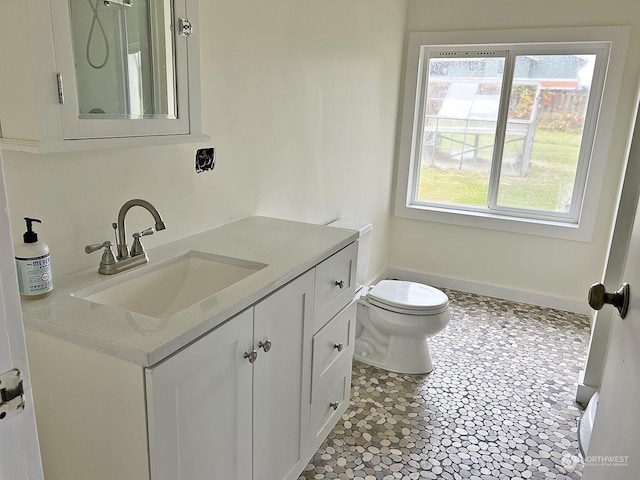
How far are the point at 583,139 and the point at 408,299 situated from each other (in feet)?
6.09

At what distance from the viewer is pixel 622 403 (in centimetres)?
96

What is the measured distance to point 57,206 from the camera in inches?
51.8

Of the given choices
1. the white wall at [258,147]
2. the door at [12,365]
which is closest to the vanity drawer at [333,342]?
the white wall at [258,147]

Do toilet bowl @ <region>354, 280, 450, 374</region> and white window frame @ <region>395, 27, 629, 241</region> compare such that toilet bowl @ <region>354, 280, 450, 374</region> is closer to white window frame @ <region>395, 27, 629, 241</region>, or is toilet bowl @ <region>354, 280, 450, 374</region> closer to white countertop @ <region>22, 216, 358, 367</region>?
white countertop @ <region>22, 216, 358, 367</region>

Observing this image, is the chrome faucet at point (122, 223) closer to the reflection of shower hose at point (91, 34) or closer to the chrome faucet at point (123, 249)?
the chrome faucet at point (123, 249)

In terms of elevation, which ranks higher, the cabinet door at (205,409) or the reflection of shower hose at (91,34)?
the reflection of shower hose at (91,34)

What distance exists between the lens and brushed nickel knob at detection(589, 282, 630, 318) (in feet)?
3.36

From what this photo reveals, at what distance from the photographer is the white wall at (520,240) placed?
3.11 meters

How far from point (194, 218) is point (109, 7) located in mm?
→ 772

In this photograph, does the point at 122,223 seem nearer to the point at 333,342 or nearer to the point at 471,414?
the point at 333,342

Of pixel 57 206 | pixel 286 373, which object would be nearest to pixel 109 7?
pixel 57 206

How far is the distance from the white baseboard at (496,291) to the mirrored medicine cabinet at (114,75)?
2.75 meters

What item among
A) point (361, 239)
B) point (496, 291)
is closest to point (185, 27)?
point (361, 239)

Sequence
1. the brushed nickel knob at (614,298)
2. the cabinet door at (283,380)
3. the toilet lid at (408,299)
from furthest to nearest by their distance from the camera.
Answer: the toilet lid at (408,299)
the cabinet door at (283,380)
the brushed nickel knob at (614,298)
